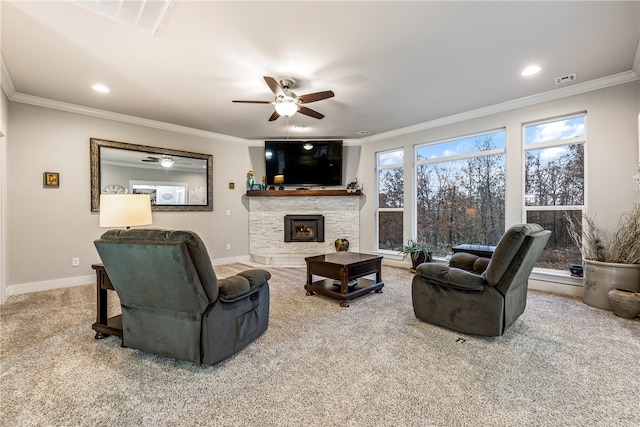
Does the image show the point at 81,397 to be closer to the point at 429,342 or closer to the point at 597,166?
the point at 429,342

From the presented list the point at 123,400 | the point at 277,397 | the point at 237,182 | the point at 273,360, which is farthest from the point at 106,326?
the point at 237,182

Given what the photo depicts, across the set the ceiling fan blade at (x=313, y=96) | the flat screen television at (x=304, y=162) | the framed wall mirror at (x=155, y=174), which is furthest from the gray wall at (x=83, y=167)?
the ceiling fan blade at (x=313, y=96)

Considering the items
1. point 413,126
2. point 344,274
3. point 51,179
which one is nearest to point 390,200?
point 413,126

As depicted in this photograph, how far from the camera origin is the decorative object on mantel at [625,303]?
2770 millimetres

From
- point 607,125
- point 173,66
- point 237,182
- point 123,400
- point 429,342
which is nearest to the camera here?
point 123,400

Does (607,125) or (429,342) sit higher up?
(607,125)

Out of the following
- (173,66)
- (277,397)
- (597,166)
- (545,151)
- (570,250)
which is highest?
(173,66)

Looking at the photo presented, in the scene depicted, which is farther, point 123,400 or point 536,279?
point 536,279

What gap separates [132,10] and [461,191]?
189 inches

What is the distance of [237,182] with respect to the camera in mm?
5973

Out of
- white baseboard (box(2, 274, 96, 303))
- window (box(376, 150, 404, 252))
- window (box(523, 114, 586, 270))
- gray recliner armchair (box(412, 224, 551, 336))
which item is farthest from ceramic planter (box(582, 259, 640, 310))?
white baseboard (box(2, 274, 96, 303))

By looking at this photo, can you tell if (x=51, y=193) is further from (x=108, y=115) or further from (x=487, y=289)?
(x=487, y=289)

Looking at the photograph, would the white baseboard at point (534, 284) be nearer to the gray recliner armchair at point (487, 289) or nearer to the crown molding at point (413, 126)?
the gray recliner armchair at point (487, 289)

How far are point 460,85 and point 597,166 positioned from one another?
1.90 m
